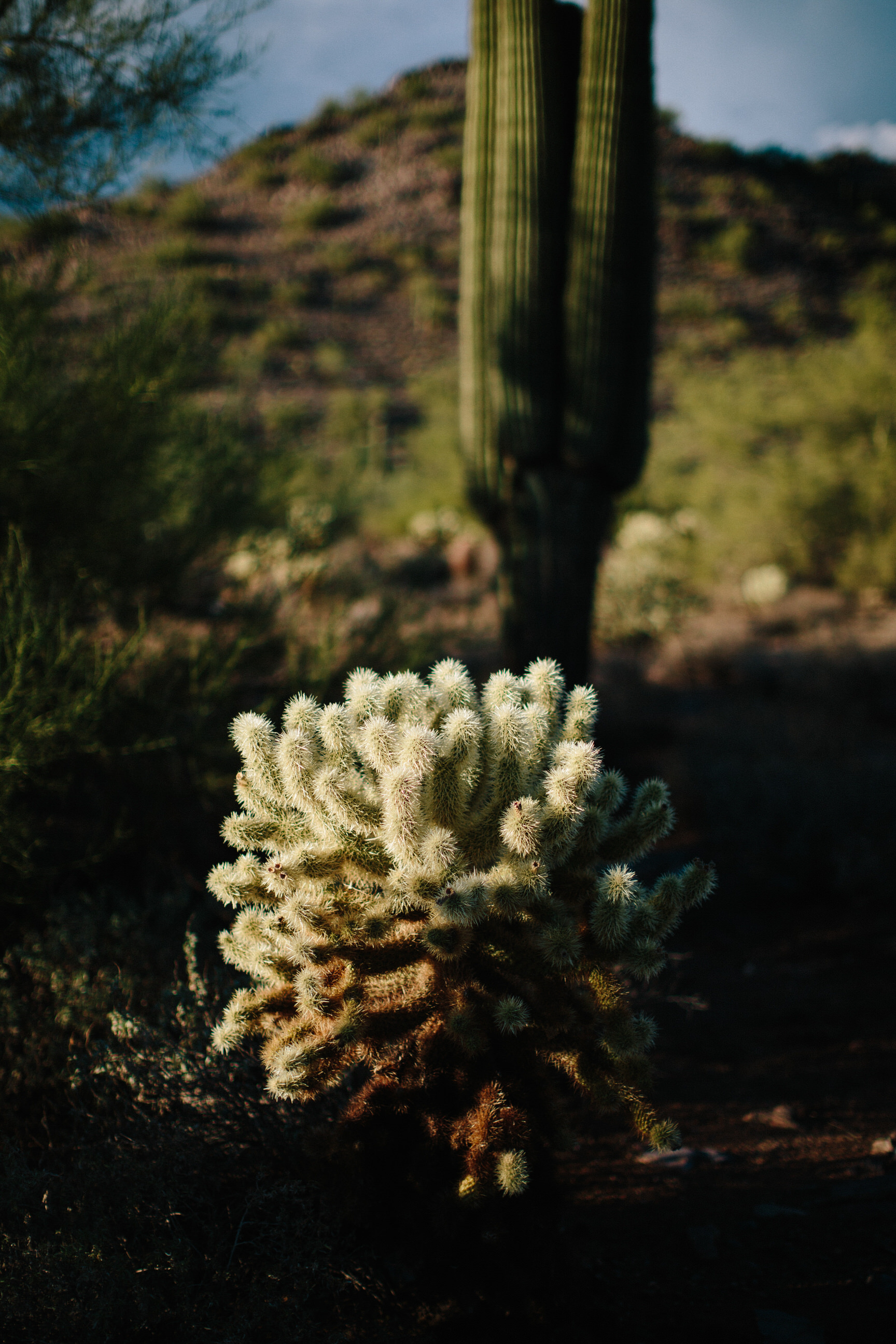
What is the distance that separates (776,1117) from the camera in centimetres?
318

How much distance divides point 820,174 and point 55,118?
15.5m

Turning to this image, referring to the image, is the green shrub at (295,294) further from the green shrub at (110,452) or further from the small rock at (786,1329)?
the small rock at (786,1329)

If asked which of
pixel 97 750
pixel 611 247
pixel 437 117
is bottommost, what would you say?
pixel 97 750

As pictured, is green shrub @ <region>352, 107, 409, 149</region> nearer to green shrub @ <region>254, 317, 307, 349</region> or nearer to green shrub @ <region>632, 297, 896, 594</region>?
green shrub @ <region>254, 317, 307, 349</region>

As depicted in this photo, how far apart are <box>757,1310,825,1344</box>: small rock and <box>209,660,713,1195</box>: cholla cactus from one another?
596 millimetres

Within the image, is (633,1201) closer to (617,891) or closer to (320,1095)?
(320,1095)

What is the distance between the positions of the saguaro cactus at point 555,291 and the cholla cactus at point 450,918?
338 cm

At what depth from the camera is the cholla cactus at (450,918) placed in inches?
85.6

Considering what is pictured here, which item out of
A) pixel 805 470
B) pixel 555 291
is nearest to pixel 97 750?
pixel 555 291

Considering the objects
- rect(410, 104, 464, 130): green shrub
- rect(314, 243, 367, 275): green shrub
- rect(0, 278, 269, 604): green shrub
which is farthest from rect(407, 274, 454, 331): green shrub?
rect(0, 278, 269, 604): green shrub

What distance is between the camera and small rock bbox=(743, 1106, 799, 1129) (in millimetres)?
3150

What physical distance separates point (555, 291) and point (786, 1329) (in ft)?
17.6

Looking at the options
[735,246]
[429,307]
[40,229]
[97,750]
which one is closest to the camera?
[97,750]

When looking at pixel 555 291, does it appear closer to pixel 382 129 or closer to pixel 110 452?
pixel 110 452
